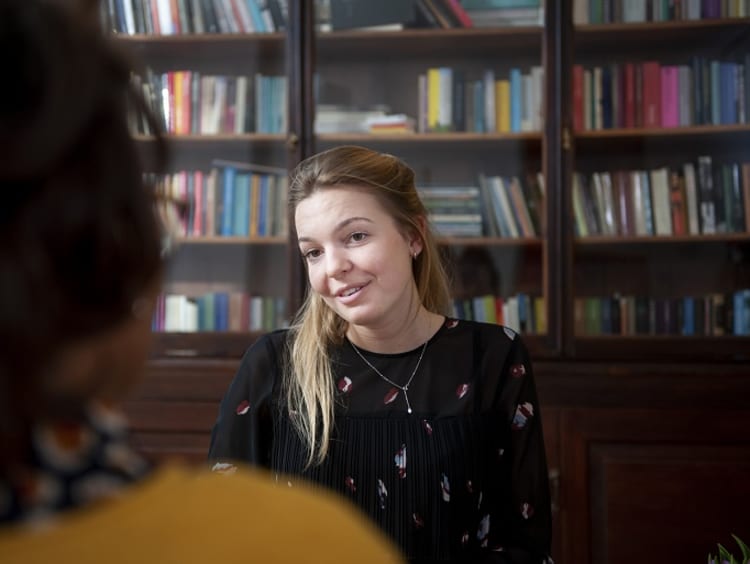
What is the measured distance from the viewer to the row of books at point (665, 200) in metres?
2.58

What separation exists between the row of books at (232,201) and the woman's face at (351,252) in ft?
4.33

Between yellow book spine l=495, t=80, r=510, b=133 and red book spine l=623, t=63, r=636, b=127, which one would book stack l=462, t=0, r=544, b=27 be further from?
red book spine l=623, t=63, r=636, b=127

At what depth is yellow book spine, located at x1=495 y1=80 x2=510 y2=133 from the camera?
8.73 ft

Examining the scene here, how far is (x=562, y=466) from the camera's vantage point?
2438mm

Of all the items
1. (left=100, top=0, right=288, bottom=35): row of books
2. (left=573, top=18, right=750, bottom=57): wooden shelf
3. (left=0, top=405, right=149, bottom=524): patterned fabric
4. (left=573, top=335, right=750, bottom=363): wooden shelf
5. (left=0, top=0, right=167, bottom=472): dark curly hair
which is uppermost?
(left=100, top=0, right=288, bottom=35): row of books

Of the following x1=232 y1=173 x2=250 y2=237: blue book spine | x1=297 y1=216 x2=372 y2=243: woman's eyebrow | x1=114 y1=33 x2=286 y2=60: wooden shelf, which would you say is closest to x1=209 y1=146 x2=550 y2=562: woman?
x1=297 y1=216 x2=372 y2=243: woman's eyebrow

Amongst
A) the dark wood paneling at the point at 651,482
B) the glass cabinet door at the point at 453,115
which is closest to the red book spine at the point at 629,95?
the glass cabinet door at the point at 453,115

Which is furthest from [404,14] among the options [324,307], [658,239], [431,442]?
[431,442]

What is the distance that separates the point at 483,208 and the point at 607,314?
511mm

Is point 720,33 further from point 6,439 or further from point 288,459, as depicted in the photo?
point 6,439

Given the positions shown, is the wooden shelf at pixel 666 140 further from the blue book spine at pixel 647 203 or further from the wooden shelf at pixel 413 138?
the wooden shelf at pixel 413 138

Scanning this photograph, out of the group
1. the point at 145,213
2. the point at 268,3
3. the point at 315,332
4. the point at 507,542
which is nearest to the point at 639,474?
the point at 507,542

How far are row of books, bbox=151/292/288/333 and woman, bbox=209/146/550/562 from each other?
1.21 metres

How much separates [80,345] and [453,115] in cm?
239
